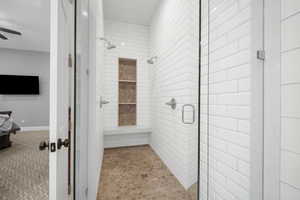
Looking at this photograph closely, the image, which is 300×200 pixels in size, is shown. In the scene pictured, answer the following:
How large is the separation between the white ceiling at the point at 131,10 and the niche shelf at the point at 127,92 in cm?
90

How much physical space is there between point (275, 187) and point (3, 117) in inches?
80.9

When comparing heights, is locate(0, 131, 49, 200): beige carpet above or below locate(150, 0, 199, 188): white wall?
below

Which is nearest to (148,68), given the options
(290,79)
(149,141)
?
(149,141)

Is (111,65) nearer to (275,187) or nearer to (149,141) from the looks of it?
(149,141)

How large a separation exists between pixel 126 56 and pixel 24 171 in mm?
2739

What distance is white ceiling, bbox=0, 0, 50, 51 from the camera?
221 cm

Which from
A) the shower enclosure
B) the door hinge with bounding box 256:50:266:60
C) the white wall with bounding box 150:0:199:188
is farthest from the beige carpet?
the door hinge with bounding box 256:50:266:60

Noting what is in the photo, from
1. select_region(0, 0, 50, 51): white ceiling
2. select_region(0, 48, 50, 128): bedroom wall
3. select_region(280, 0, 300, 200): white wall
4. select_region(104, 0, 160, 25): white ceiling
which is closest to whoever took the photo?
select_region(280, 0, 300, 200): white wall

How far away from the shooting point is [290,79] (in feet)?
2.66

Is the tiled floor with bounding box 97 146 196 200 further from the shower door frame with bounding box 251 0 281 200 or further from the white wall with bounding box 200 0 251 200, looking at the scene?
the shower door frame with bounding box 251 0 281 200

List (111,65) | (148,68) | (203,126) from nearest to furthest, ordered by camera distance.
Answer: (203,126), (111,65), (148,68)

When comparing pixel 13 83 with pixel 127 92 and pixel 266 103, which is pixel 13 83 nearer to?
pixel 127 92

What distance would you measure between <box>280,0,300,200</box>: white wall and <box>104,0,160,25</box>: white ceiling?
7.86 feet

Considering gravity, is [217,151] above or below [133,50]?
below
